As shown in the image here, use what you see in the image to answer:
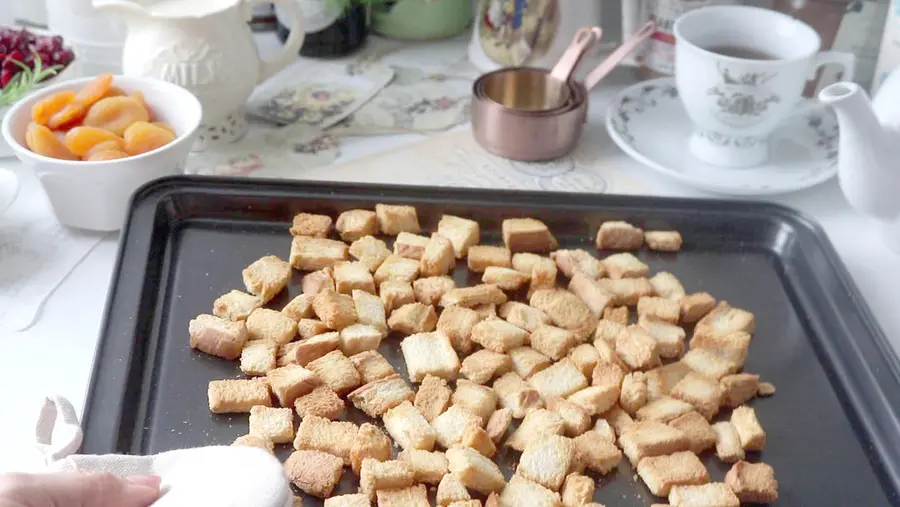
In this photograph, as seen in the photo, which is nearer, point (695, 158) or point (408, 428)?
point (408, 428)

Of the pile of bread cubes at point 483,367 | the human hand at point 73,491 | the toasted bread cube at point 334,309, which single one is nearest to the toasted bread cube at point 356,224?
the pile of bread cubes at point 483,367

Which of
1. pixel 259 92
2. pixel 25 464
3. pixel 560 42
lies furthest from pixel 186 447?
pixel 560 42

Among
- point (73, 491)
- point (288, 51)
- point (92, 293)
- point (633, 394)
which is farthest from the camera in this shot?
point (288, 51)

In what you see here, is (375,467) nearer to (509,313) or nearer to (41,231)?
(509,313)

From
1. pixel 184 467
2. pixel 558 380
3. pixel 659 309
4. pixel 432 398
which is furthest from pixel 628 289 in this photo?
pixel 184 467

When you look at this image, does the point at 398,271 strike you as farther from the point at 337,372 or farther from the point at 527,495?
the point at 527,495

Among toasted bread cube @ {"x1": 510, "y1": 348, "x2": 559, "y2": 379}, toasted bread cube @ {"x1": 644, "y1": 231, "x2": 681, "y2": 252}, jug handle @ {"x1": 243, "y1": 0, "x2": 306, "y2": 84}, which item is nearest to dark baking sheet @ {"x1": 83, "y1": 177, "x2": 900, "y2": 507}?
toasted bread cube @ {"x1": 644, "y1": 231, "x2": 681, "y2": 252}
